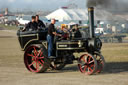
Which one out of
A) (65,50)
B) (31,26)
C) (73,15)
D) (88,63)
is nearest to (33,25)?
(31,26)

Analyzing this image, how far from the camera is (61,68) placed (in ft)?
36.1

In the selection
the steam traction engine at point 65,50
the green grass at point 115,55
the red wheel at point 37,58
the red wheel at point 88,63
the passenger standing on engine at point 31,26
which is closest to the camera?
the red wheel at point 88,63

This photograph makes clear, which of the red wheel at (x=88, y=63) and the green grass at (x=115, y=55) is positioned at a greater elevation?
the red wheel at (x=88, y=63)

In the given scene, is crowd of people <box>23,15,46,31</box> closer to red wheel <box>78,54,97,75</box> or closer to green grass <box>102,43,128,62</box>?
red wheel <box>78,54,97,75</box>

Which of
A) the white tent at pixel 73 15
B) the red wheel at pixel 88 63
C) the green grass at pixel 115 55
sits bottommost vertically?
the white tent at pixel 73 15

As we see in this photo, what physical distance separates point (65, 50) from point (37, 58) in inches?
37.6

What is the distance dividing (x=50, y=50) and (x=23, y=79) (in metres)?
1.48

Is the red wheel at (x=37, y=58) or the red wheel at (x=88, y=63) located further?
the red wheel at (x=37, y=58)

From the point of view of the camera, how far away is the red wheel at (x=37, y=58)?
9.90 metres

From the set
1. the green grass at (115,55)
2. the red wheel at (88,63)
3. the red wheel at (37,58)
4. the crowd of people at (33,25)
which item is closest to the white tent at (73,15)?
the green grass at (115,55)

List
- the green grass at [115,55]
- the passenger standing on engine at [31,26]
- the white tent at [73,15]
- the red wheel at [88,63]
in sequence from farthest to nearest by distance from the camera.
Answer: the white tent at [73,15] < the green grass at [115,55] < the passenger standing on engine at [31,26] < the red wheel at [88,63]

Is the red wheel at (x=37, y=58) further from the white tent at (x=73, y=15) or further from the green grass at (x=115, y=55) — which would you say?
the white tent at (x=73, y=15)

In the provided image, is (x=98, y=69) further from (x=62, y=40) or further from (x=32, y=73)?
(x=32, y=73)

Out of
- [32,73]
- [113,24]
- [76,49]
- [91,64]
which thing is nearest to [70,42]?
[76,49]
